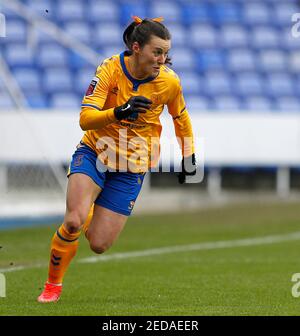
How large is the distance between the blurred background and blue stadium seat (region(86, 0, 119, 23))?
0.02 metres

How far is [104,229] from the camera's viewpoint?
26.2 ft

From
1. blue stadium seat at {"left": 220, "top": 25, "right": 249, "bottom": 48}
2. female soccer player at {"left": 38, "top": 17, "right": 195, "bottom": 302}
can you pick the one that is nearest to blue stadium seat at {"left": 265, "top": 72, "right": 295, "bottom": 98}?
blue stadium seat at {"left": 220, "top": 25, "right": 249, "bottom": 48}

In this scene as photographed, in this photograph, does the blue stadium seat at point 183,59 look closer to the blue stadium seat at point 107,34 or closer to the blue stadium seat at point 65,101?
the blue stadium seat at point 107,34

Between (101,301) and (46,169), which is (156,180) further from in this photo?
(101,301)

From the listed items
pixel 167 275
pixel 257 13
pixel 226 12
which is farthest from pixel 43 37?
pixel 167 275

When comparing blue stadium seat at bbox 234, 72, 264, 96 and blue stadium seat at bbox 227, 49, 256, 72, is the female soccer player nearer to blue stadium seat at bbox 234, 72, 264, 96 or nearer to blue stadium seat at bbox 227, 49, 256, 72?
blue stadium seat at bbox 234, 72, 264, 96

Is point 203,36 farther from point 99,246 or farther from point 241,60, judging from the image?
point 99,246

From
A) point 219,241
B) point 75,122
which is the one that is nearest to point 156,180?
point 75,122

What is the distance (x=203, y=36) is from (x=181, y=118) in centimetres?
1637

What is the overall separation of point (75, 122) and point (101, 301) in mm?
12555

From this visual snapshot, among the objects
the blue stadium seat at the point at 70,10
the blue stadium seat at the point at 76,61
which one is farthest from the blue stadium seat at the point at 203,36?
the blue stadium seat at the point at 76,61

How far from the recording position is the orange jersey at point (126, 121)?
767 centimetres

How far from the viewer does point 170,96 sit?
7988mm

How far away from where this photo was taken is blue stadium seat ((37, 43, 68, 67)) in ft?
73.9
